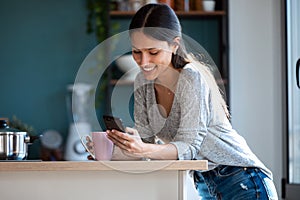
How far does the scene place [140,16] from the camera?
1.71 m

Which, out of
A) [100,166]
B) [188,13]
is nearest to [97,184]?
[100,166]

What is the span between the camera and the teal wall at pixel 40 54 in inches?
186

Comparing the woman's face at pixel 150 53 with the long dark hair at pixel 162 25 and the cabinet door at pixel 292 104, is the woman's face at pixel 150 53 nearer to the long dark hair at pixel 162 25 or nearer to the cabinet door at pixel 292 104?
the long dark hair at pixel 162 25

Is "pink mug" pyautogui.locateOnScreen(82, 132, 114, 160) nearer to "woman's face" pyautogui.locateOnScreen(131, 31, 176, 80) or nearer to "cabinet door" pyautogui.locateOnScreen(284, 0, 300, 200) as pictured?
"woman's face" pyautogui.locateOnScreen(131, 31, 176, 80)

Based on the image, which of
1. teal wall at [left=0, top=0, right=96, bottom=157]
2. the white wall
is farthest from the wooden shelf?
teal wall at [left=0, top=0, right=96, bottom=157]

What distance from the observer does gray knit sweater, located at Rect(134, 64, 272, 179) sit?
5.35ft

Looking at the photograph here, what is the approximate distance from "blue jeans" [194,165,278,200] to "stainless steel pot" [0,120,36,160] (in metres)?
0.54

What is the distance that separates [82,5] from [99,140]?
3.17 m

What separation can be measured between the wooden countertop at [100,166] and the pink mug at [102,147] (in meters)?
0.12

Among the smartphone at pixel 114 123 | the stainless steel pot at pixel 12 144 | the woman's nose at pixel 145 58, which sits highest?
the woman's nose at pixel 145 58

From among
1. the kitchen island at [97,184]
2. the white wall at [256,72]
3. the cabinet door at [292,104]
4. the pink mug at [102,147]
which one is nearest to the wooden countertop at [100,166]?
the kitchen island at [97,184]

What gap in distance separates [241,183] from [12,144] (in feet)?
2.15

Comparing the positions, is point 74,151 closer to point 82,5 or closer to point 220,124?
point 82,5

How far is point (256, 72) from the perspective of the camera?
175 inches
